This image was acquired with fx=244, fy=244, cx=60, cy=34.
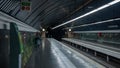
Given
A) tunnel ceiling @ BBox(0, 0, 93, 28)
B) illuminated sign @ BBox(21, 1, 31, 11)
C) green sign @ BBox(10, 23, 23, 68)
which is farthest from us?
tunnel ceiling @ BBox(0, 0, 93, 28)

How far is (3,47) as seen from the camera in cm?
619

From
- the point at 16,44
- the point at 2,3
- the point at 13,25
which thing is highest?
the point at 2,3

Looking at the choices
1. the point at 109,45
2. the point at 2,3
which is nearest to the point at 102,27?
the point at 109,45

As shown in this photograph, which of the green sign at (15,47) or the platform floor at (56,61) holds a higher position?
the green sign at (15,47)

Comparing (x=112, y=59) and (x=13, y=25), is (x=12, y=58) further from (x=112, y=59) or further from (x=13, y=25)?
(x=112, y=59)

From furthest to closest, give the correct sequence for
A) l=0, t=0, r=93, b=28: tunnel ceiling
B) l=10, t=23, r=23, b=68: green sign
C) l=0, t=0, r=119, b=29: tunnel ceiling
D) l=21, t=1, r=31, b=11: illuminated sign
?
l=0, t=0, r=119, b=29: tunnel ceiling < l=0, t=0, r=93, b=28: tunnel ceiling < l=21, t=1, r=31, b=11: illuminated sign < l=10, t=23, r=23, b=68: green sign

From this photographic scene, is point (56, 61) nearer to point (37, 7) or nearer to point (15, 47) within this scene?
point (15, 47)

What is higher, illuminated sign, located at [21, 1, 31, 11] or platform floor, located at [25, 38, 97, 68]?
illuminated sign, located at [21, 1, 31, 11]

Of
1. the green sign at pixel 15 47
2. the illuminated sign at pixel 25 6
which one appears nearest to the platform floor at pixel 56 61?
the illuminated sign at pixel 25 6

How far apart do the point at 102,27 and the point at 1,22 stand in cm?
2274

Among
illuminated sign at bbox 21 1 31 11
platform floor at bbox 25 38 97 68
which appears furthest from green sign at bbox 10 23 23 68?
illuminated sign at bbox 21 1 31 11

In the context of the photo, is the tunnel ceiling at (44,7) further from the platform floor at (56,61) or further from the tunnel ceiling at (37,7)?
the platform floor at (56,61)

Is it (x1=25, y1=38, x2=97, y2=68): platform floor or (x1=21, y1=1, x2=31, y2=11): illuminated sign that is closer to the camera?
(x1=21, y1=1, x2=31, y2=11): illuminated sign

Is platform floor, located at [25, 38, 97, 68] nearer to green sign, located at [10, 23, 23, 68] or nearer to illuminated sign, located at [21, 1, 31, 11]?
illuminated sign, located at [21, 1, 31, 11]
